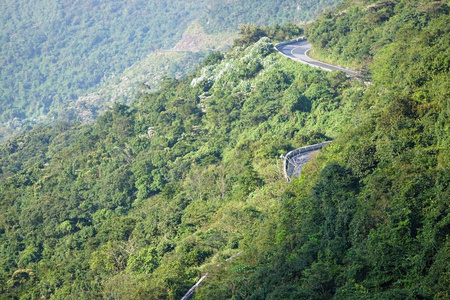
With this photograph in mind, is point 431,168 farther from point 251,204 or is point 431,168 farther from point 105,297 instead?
point 105,297

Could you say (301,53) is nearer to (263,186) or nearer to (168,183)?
(168,183)

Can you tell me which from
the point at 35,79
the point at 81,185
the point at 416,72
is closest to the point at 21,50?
the point at 35,79

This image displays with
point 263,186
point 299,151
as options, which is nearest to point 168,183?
point 299,151

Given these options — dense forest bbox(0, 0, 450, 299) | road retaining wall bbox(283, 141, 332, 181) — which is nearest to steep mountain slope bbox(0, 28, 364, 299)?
dense forest bbox(0, 0, 450, 299)

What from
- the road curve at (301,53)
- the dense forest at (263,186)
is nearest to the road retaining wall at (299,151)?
the dense forest at (263,186)

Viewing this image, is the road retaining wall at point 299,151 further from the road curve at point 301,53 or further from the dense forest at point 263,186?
the road curve at point 301,53

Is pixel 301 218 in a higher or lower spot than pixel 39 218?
higher
